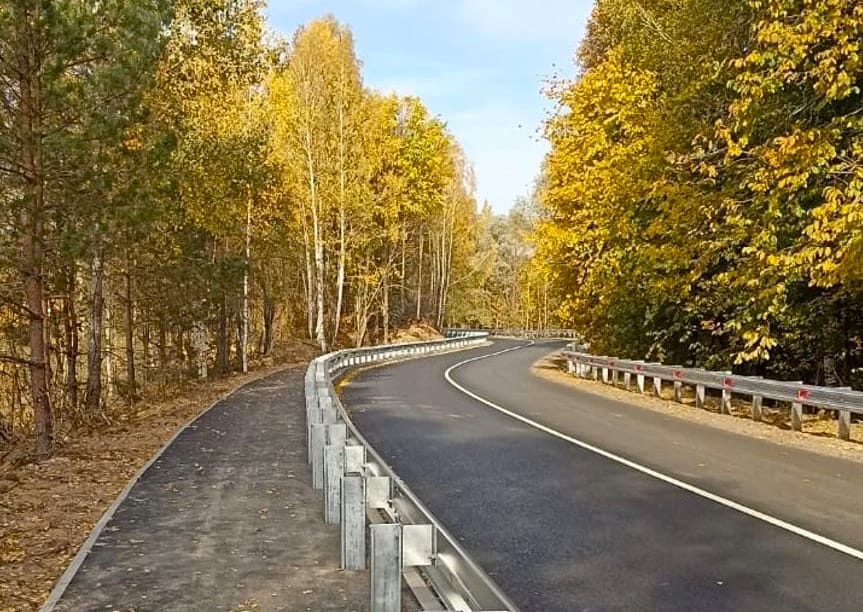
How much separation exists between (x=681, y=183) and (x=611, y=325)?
377 inches

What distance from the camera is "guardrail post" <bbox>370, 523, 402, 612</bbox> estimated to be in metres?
4.88

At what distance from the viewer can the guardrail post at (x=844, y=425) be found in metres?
13.4

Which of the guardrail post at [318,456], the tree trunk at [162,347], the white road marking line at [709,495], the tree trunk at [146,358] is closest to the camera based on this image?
the white road marking line at [709,495]

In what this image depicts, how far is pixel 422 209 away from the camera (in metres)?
47.6

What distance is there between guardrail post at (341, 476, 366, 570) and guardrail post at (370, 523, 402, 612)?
1.47 meters

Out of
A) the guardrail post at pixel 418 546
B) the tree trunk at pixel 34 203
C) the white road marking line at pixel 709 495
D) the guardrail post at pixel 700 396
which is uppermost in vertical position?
the tree trunk at pixel 34 203

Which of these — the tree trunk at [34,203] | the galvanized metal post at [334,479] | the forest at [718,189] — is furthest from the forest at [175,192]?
the galvanized metal post at [334,479]

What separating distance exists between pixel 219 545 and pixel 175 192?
1208 centimetres

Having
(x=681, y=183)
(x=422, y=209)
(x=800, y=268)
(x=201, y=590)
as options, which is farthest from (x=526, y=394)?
(x=422, y=209)

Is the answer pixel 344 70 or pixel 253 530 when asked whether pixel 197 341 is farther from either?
pixel 253 530

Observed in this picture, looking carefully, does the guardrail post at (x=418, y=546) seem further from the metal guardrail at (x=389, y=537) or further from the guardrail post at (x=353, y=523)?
the guardrail post at (x=353, y=523)

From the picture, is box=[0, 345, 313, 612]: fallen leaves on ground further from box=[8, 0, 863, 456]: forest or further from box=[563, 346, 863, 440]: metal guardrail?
box=[563, 346, 863, 440]: metal guardrail

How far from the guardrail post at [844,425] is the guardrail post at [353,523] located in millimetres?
9904

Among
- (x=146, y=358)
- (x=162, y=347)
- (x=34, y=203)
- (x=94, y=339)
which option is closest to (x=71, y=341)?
(x=94, y=339)
